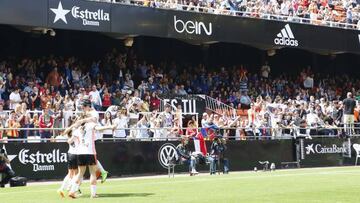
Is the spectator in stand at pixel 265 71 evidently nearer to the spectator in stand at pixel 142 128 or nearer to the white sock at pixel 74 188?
the spectator in stand at pixel 142 128

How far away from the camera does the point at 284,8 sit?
3991 cm

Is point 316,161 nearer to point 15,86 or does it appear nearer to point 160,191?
point 15,86

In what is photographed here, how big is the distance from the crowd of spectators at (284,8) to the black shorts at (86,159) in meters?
17.6

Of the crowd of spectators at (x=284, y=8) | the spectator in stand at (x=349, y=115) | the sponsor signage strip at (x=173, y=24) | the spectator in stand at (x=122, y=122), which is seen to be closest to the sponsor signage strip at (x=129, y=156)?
the spectator in stand at (x=122, y=122)

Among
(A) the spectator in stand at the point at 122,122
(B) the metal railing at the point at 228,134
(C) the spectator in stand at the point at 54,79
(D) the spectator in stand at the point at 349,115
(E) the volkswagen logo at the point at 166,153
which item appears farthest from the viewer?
(D) the spectator in stand at the point at 349,115

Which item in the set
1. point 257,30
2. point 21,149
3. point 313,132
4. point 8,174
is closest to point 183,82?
point 257,30

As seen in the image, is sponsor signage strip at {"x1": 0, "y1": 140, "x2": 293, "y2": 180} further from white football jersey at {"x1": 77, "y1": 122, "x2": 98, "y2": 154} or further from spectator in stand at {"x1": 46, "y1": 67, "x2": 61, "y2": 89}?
white football jersey at {"x1": 77, "y1": 122, "x2": 98, "y2": 154}

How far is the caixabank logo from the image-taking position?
31.1m

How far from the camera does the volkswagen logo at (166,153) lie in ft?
94.1

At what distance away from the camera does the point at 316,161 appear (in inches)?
1348

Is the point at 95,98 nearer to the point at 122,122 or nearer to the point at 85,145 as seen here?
Answer: the point at 122,122

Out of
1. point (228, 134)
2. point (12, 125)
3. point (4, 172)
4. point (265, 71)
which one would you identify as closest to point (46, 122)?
point (12, 125)

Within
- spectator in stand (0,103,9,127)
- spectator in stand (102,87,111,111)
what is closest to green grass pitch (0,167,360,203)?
spectator in stand (0,103,9,127)

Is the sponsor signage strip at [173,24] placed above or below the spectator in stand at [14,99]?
above
